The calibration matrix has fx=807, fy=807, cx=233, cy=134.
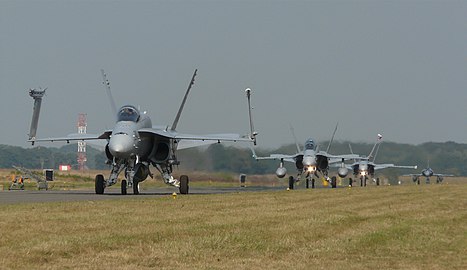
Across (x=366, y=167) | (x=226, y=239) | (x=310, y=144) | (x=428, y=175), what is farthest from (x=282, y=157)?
(x=226, y=239)

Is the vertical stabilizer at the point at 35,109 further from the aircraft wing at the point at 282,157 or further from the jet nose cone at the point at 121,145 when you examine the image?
the aircraft wing at the point at 282,157

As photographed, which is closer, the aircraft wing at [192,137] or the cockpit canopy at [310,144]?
the aircraft wing at [192,137]

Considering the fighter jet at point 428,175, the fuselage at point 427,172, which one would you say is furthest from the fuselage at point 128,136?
the fuselage at point 427,172

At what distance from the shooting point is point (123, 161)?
39.9 m

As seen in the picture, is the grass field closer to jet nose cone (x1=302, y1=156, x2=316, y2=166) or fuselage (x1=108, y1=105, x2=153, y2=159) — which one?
fuselage (x1=108, y1=105, x2=153, y2=159)

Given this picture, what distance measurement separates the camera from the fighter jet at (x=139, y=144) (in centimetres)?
3762

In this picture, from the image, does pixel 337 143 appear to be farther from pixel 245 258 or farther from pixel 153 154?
pixel 245 258

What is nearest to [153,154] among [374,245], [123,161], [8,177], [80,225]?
[123,161]

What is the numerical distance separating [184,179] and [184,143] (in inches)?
160

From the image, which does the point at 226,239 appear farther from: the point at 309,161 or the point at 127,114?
the point at 309,161

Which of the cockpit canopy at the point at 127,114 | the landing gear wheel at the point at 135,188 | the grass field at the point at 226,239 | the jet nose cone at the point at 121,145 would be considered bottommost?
the grass field at the point at 226,239

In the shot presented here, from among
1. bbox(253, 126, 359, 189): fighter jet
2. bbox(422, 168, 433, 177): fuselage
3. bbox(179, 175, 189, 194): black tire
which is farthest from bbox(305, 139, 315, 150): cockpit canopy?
bbox(422, 168, 433, 177): fuselage

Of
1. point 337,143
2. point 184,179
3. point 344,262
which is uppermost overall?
point 337,143

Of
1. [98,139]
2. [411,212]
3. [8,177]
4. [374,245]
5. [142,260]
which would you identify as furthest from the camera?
[8,177]
